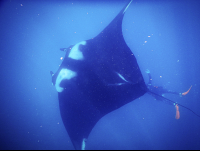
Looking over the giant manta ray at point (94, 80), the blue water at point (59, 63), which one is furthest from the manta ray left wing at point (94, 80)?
the blue water at point (59, 63)

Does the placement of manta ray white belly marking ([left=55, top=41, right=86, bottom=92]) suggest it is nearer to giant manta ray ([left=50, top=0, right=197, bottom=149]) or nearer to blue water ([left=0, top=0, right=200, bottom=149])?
giant manta ray ([left=50, top=0, right=197, bottom=149])

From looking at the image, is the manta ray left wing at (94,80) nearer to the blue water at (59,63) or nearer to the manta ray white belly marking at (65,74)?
the manta ray white belly marking at (65,74)

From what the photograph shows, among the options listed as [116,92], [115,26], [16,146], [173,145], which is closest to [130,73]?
[116,92]

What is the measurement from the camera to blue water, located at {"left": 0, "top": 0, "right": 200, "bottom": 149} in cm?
493

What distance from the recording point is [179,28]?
5738 mm

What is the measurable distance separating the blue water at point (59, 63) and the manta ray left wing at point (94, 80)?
11.6 feet

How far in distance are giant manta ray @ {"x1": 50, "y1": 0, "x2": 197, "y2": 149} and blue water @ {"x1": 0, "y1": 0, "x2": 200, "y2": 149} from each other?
352cm

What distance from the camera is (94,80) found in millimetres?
1661

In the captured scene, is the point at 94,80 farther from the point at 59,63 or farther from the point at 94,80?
the point at 59,63

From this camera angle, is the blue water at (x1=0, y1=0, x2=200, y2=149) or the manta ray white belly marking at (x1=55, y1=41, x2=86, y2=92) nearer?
the manta ray white belly marking at (x1=55, y1=41, x2=86, y2=92)

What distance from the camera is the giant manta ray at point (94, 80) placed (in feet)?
5.31

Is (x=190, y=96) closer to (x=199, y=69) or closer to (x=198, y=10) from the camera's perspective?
(x=199, y=69)

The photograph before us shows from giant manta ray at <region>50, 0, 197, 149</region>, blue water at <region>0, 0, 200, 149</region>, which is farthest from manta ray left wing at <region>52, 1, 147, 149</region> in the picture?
blue water at <region>0, 0, 200, 149</region>

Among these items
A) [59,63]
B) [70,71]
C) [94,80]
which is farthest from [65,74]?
[59,63]
